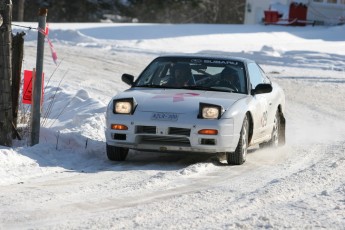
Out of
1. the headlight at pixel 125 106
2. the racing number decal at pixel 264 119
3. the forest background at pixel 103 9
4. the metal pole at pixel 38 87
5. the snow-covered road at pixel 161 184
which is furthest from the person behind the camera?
the forest background at pixel 103 9

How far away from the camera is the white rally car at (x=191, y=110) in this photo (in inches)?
403

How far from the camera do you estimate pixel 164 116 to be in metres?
10.3

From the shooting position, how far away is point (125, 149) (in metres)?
10.8

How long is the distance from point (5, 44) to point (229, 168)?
2922 millimetres

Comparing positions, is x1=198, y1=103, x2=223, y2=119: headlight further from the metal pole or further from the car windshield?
the metal pole

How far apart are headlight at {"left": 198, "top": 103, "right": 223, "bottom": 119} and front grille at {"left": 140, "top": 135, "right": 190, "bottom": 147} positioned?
13.3 inches

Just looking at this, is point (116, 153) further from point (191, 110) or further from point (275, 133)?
point (275, 133)

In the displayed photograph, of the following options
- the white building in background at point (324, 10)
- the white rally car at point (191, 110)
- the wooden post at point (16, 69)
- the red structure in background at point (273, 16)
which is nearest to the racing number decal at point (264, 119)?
the white rally car at point (191, 110)

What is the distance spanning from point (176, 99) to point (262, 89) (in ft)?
4.33

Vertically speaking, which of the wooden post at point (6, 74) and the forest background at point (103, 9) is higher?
the wooden post at point (6, 74)

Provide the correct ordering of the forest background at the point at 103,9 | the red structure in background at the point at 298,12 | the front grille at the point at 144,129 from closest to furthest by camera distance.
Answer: the front grille at the point at 144,129 → the red structure in background at the point at 298,12 → the forest background at the point at 103,9

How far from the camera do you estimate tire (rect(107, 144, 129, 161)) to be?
10653mm

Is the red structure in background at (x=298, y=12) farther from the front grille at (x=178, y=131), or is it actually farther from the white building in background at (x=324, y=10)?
the front grille at (x=178, y=131)

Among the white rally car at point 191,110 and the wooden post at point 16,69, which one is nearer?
the white rally car at point 191,110
